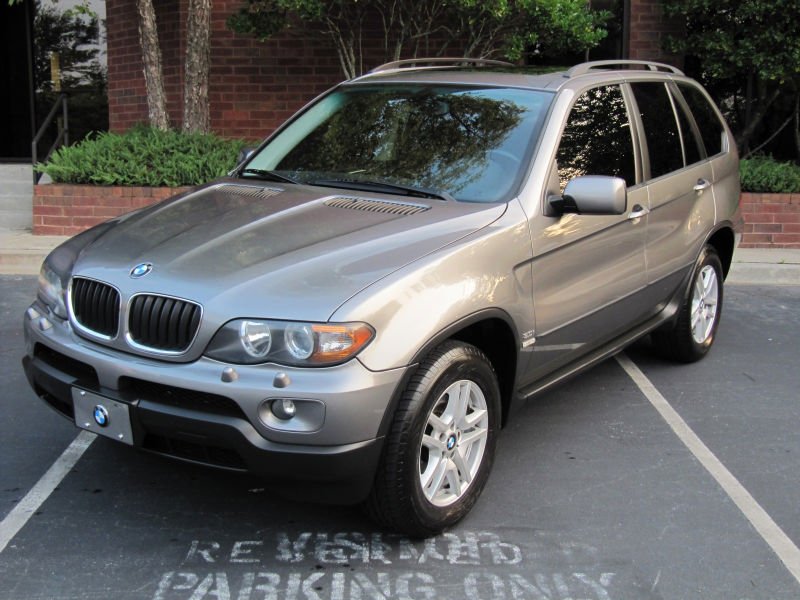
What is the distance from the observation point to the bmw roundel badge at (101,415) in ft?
10.9

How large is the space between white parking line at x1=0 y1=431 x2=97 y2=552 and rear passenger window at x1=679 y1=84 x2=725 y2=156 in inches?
158

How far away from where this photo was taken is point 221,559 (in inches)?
134

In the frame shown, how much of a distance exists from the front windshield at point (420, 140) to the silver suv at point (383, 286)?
13mm

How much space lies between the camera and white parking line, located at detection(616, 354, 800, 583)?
3570 millimetres

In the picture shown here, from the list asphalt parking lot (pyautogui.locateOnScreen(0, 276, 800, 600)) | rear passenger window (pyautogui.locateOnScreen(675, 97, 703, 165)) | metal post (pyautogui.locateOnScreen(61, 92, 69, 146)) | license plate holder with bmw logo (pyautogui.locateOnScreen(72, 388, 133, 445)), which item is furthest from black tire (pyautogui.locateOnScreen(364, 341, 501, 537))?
metal post (pyautogui.locateOnScreen(61, 92, 69, 146))

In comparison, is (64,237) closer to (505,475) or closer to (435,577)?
(505,475)

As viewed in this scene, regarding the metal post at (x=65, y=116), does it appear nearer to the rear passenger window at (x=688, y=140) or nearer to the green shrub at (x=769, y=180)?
the green shrub at (x=769, y=180)

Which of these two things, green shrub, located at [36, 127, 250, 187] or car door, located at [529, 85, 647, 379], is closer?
car door, located at [529, 85, 647, 379]

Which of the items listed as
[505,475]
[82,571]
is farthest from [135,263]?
[505,475]

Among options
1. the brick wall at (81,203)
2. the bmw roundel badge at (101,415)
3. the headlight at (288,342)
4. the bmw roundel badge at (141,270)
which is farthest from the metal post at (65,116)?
the headlight at (288,342)

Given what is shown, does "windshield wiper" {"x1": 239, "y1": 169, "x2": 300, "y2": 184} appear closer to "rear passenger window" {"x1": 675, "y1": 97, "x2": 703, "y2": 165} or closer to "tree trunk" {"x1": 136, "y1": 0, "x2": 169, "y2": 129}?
"rear passenger window" {"x1": 675, "y1": 97, "x2": 703, "y2": 165}

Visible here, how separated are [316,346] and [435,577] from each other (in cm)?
97

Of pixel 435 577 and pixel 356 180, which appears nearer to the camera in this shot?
pixel 435 577

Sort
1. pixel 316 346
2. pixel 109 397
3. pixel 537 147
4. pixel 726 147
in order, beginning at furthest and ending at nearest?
pixel 726 147 < pixel 537 147 < pixel 109 397 < pixel 316 346
